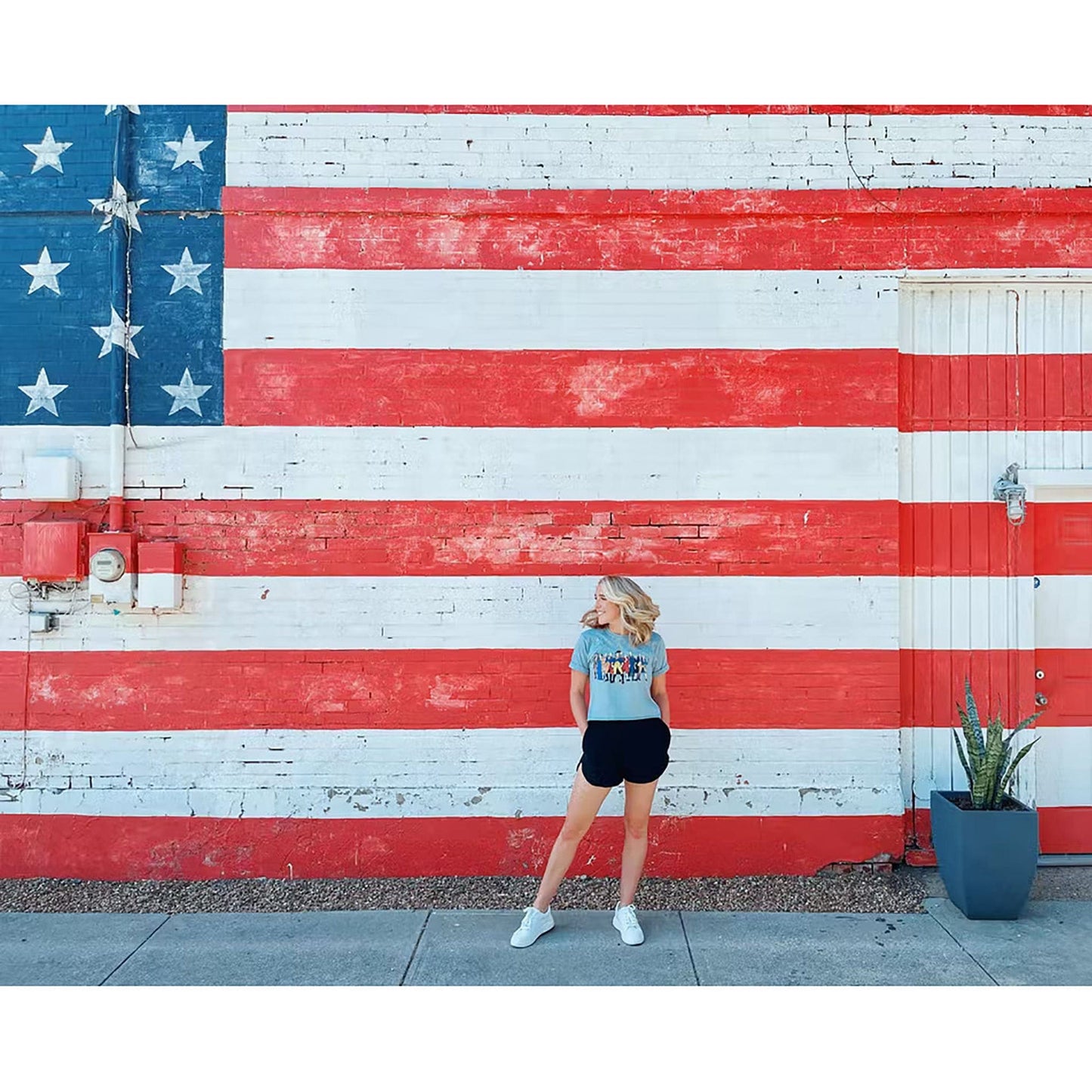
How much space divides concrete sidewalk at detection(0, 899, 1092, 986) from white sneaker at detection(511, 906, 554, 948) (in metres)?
0.05

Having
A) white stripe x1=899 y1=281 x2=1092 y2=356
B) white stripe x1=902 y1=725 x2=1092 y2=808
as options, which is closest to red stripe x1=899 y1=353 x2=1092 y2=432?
white stripe x1=899 y1=281 x2=1092 y2=356

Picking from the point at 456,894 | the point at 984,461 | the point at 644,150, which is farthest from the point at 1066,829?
the point at 644,150

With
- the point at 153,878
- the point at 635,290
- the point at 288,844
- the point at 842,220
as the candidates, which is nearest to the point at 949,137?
the point at 842,220

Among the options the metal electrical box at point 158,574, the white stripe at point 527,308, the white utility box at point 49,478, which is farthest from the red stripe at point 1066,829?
the white utility box at point 49,478

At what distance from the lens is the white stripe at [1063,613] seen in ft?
18.6

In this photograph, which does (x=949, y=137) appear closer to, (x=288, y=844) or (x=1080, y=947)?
(x=1080, y=947)

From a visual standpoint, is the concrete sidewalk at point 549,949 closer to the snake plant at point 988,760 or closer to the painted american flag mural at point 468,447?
the painted american flag mural at point 468,447

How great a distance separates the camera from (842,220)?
18.2 feet

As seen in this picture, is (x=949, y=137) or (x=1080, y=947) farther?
(x=949, y=137)

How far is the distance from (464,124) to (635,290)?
1512 mm

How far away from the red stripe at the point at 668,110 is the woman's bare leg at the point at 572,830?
4.05 m

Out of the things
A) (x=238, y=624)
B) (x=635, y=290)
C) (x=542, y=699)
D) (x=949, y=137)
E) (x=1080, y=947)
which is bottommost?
(x=1080, y=947)

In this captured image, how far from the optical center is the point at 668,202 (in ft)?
18.1

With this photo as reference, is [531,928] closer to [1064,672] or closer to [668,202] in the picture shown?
[1064,672]
